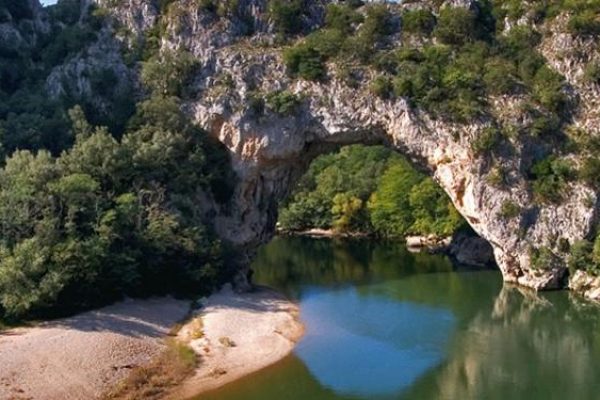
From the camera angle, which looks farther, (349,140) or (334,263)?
(334,263)

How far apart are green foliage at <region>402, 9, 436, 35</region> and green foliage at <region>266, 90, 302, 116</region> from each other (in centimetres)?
1093

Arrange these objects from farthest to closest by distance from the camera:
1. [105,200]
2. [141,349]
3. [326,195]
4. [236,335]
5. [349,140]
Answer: [326,195] → [349,140] → [105,200] → [236,335] → [141,349]

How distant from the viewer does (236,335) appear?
4178 cm

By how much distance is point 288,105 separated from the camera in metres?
56.8

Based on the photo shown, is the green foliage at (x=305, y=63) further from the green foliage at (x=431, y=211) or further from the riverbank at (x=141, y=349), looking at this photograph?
the green foliage at (x=431, y=211)

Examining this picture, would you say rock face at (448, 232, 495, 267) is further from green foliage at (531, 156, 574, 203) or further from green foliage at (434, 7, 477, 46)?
green foliage at (434, 7, 477, 46)

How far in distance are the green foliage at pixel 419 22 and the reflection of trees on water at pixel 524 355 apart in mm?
21904

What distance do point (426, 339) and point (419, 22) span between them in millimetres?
28228

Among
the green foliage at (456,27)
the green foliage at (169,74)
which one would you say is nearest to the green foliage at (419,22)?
the green foliage at (456,27)

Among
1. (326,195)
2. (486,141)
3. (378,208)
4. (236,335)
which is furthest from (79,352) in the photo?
(326,195)

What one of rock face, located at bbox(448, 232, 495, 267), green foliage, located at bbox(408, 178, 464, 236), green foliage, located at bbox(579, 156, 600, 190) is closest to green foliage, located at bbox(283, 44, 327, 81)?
green foliage, located at bbox(579, 156, 600, 190)

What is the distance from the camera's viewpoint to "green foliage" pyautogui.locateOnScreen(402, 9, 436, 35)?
6034cm

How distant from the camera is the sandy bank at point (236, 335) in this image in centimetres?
3584

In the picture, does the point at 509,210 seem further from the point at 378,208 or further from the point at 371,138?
the point at 378,208
